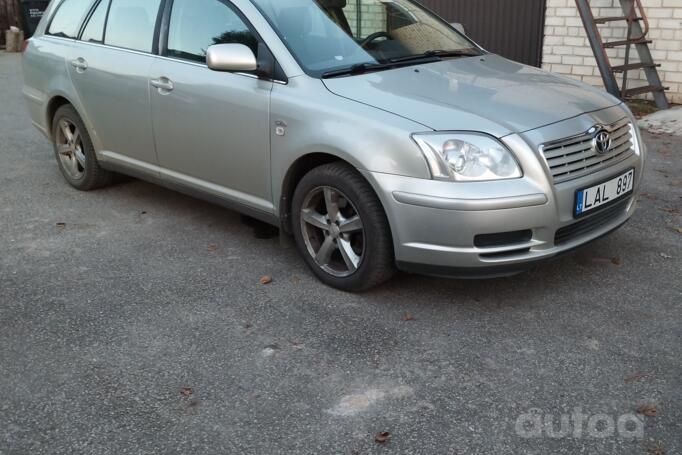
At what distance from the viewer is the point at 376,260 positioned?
3859 mm

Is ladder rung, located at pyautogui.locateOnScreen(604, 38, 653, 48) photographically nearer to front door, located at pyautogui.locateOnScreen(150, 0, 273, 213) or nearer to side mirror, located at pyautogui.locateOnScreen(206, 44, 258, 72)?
front door, located at pyautogui.locateOnScreen(150, 0, 273, 213)

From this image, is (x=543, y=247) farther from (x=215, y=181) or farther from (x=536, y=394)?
(x=215, y=181)

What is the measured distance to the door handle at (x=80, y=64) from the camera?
547 cm

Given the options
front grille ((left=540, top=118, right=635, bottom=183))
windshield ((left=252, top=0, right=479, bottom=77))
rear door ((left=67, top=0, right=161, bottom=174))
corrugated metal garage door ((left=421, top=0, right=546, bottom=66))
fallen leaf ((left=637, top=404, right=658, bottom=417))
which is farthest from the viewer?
corrugated metal garage door ((left=421, top=0, right=546, bottom=66))

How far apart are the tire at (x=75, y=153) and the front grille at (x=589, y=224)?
3.68 metres

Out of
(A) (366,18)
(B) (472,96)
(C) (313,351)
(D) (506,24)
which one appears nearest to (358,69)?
(A) (366,18)

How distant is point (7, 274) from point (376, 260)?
226 cm

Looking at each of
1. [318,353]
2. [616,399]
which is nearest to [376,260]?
[318,353]

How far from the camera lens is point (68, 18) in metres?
5.90

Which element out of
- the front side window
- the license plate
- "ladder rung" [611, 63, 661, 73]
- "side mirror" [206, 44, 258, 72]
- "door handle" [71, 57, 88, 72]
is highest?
the front side window

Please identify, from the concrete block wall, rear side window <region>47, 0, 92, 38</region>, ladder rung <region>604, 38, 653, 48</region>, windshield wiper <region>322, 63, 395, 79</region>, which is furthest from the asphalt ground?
ladder rung <region>604, 38, 653, 48</region>

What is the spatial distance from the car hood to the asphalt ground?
37.3 inches

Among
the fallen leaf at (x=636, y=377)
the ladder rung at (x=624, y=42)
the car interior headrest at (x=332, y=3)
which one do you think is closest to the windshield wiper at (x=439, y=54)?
the car interior headrest at (x=332, y=3)

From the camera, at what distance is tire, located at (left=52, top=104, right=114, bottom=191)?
5816 millimetres
